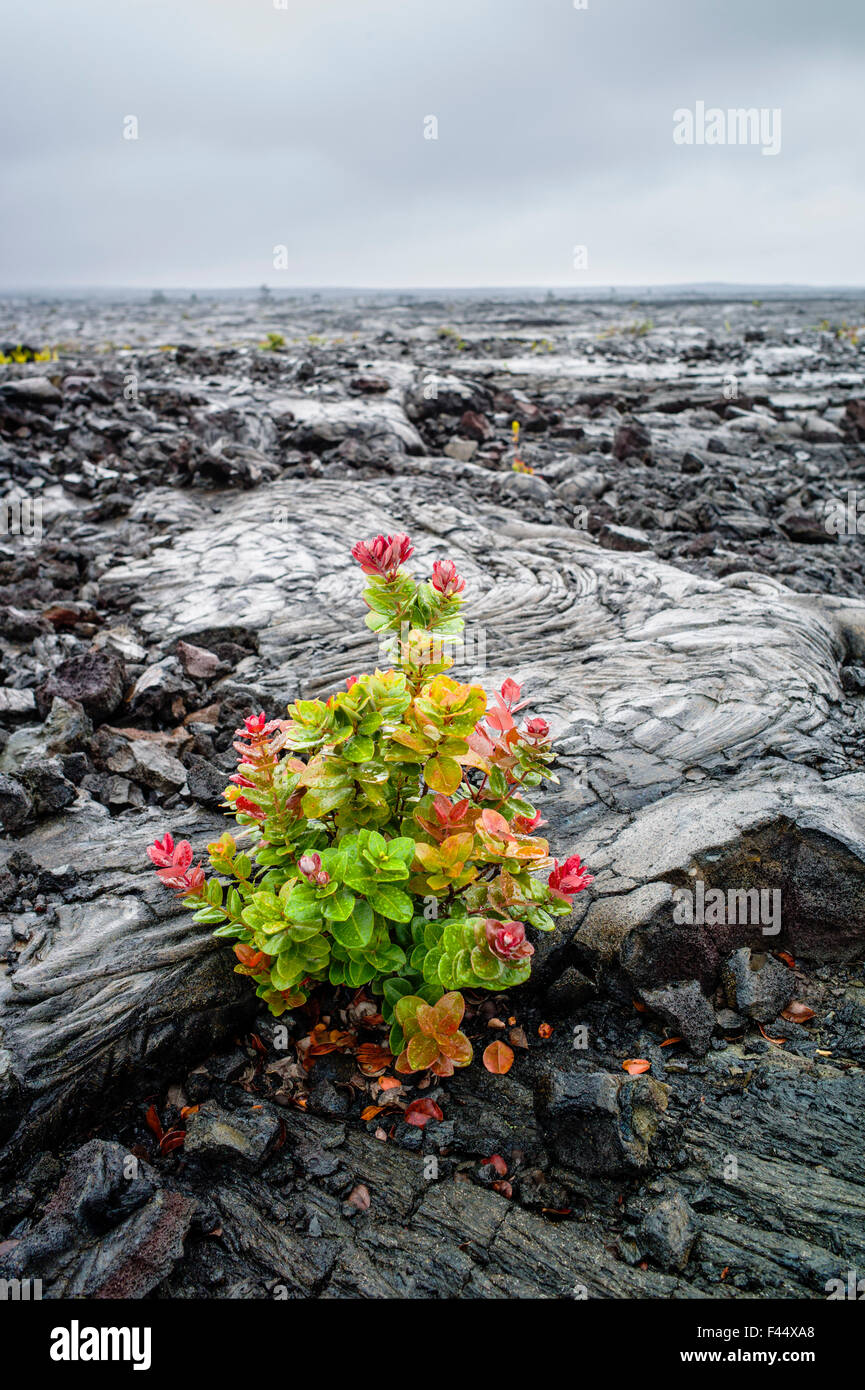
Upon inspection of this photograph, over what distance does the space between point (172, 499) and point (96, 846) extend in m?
6.80

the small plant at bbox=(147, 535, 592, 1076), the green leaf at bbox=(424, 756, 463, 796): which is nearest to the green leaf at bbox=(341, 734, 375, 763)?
the small plant at bbox=(147, 535, 592, 1076)

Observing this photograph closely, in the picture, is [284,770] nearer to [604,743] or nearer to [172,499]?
[604,743]

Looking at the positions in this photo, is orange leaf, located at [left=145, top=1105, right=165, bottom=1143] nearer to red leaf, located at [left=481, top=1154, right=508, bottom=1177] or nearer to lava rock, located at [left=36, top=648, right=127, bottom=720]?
red leaf, located at [left=481, top=1154, right=508, bottom=1177]

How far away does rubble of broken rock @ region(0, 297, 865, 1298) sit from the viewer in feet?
10.2

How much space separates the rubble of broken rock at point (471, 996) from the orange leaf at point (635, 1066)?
26 millimetres

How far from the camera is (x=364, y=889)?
322 cm

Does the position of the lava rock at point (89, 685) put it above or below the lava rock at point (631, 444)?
below

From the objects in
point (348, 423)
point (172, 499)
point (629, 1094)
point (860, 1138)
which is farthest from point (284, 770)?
point (348, 423)

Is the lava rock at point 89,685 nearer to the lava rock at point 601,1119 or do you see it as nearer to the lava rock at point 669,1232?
the lava rock at point 601,1119

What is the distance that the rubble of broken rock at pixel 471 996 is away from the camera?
10.2 feet

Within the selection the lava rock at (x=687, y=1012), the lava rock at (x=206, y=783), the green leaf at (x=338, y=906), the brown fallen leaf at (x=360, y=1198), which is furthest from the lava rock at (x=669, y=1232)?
the lava rock at (x=206, y=783)
